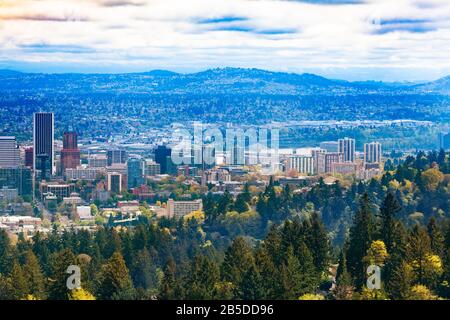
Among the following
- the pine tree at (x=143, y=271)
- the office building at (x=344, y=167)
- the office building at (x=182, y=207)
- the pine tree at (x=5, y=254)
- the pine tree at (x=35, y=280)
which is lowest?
the pine tree at (x=5, y=254)

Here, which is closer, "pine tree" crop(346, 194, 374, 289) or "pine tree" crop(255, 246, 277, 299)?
"pine tree" crop(255, 246, 277, 299)

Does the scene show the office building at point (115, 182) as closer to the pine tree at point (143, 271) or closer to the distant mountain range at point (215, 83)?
the distant mountain range at point (215, 83)

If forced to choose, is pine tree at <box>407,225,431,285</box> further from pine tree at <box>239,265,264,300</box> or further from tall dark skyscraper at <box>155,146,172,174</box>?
tall dark skyscraper at <box>155,146,172,174</box>

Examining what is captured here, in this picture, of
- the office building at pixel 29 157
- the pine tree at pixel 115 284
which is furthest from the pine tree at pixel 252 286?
the office building at pixel 29 157

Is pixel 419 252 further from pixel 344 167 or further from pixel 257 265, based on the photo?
pixel 344 167

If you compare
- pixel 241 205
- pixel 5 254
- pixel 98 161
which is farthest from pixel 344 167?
pixel 5 254

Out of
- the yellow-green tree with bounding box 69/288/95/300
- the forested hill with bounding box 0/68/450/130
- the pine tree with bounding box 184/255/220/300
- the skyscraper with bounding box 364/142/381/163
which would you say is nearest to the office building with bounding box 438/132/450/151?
the forested hill with bounding box 0/68/450/130
